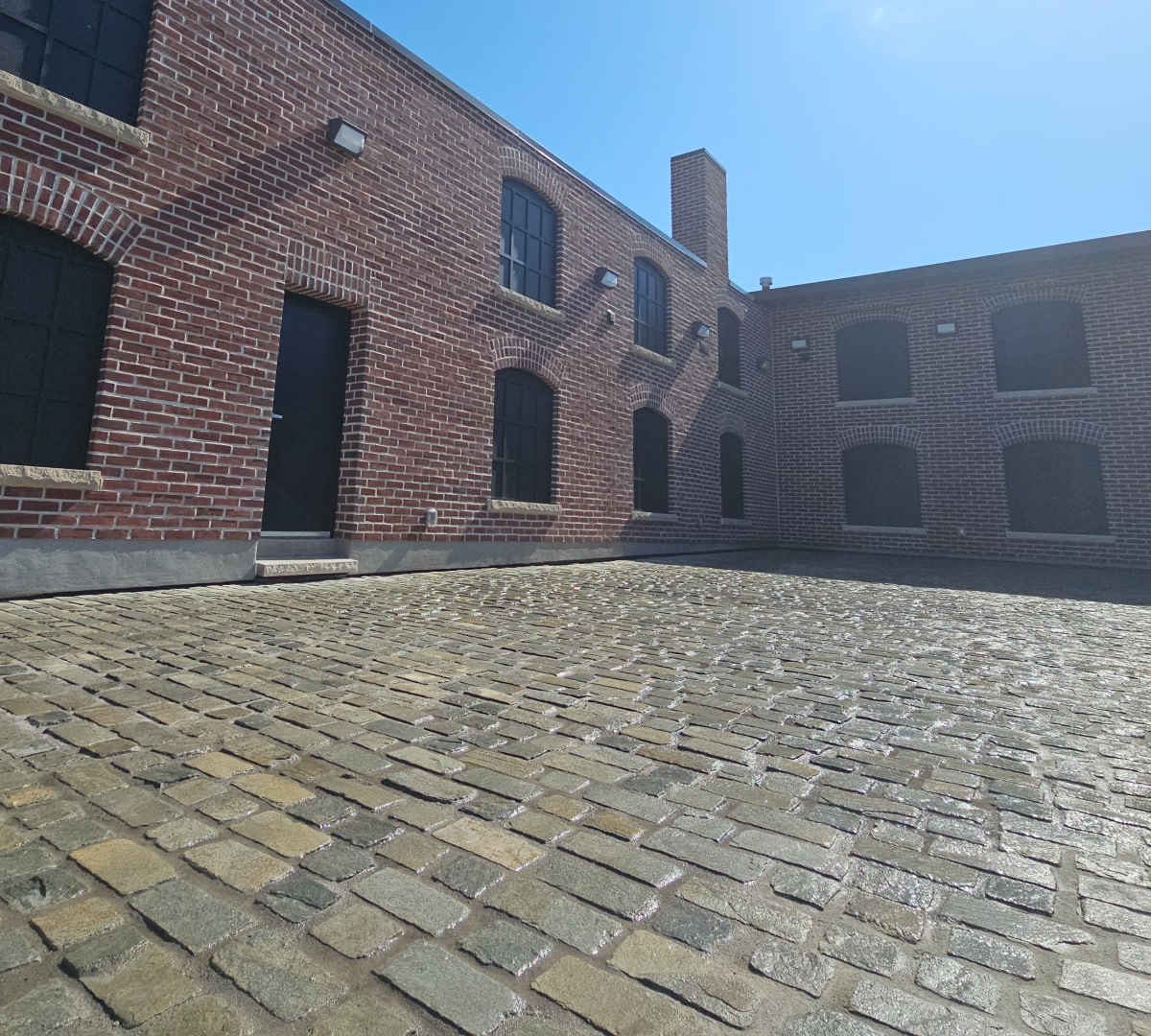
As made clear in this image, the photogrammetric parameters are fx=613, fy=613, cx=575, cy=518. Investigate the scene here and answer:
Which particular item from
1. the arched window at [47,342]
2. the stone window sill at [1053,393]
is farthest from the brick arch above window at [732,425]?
the arched window at [47,342]

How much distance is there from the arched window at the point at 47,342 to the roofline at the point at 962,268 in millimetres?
13641

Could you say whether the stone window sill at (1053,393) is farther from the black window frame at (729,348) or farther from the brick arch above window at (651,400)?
the brick arch above window at (651,400)

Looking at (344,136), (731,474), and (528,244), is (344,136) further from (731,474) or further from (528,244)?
(731,474)

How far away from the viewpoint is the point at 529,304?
346 inches

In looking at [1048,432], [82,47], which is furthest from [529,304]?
[1048,432]

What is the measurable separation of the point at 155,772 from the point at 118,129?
5.77 m

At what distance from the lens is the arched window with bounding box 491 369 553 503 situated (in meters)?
8.48

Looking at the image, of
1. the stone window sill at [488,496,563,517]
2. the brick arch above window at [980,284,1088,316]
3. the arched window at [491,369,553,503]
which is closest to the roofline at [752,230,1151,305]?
the brick arch above window at [980,284,1088,316]

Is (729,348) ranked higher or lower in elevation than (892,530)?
higher

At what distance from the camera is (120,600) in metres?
4.59

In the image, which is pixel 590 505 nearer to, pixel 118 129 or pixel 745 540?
pixel 745 540

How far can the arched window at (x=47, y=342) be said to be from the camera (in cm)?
468

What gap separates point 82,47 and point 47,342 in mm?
2619

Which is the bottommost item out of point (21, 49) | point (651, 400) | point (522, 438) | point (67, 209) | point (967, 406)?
point (522, 438)
